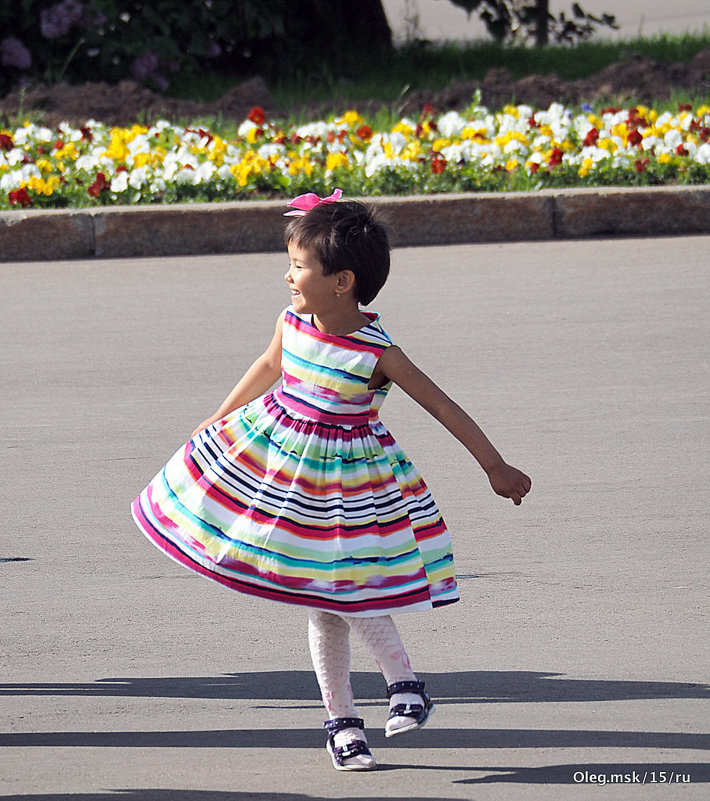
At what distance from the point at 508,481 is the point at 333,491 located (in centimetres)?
35

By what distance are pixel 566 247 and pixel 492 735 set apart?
602cm

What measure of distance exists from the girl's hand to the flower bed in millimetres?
6761

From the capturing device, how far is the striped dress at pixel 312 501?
3.01 m

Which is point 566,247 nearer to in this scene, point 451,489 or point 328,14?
point 451,489

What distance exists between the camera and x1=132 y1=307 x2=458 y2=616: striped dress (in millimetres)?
3008

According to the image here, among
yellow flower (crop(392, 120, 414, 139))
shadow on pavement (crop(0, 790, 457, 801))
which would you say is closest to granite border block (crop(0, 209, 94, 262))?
yellow flower (crop(392, 120, 414, 139))

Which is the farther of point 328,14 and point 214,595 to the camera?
point 328,14

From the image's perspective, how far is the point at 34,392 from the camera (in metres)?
6.36

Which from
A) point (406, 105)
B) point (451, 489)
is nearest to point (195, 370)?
point (451, 489)

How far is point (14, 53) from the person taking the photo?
14641 millimetres

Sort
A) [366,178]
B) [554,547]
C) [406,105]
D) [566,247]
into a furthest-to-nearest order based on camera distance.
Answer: [406,105], [366,178], [566,247], [554,547]

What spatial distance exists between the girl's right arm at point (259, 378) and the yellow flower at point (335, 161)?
6853 millimetres

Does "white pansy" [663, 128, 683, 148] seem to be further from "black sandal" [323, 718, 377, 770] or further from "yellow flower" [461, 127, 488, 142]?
"black sandal" [323, 718, 377, 770]

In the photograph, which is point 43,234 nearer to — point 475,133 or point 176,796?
point 475,133
